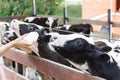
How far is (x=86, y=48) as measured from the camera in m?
1.27

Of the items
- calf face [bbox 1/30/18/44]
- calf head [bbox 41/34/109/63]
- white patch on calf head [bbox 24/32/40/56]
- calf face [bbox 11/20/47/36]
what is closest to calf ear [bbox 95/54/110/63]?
calf head [bbox 41/34/109/63]

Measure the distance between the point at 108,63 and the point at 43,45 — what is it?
0.41 meters

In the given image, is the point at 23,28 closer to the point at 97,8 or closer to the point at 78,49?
the point at 78,49

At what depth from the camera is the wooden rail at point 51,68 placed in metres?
1.25

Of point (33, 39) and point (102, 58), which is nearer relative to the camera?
point (102, 58)

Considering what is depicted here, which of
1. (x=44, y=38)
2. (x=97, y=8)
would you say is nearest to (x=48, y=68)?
(x=44, y=38)

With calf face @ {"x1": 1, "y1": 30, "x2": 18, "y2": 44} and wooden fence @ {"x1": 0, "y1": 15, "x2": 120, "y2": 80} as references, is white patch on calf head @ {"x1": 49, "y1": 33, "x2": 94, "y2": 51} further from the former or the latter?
calf face @ {"x1": 1, "y1": 30, "x2": 18, "y2": 44}

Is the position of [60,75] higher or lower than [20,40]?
lower

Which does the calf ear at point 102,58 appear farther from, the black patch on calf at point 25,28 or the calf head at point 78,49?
the black patch on calf at point 25,28

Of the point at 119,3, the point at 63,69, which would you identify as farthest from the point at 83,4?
the point at 63,69

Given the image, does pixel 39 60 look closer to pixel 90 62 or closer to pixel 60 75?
pixel 60 75

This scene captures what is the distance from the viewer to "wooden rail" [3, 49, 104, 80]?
1.25 m

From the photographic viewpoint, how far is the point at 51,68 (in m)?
1.43

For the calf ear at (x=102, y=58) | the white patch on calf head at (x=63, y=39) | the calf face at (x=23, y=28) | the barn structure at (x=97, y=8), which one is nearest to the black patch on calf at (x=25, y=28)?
the calf face at (x=23, y=28)
